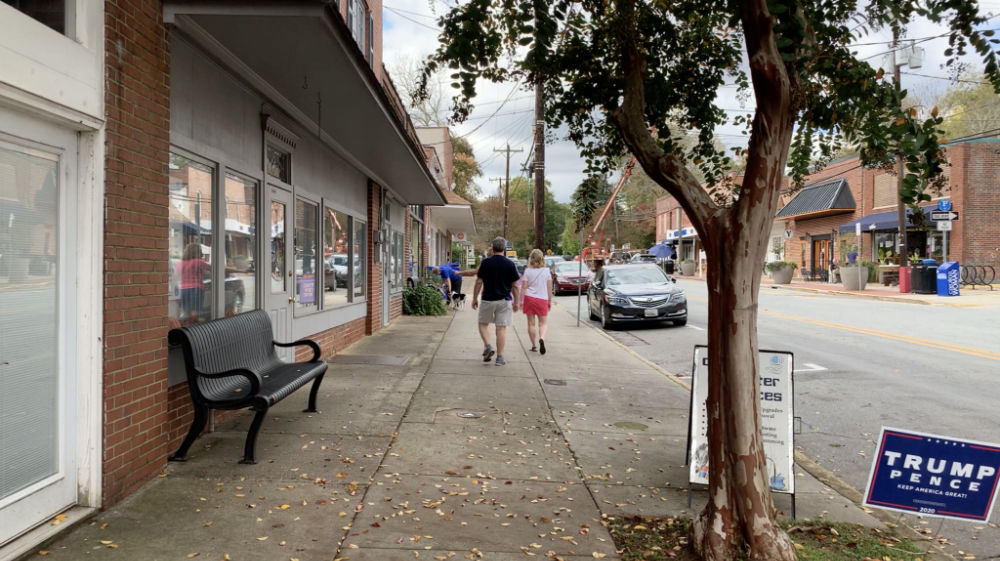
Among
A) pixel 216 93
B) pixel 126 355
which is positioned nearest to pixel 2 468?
pixel 126 355

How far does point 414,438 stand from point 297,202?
13.0 ft

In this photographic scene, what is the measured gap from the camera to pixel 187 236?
207 inches

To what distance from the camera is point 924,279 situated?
23.4 metres

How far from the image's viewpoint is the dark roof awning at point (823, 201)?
1367 inches

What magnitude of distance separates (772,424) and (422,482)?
2.37 m

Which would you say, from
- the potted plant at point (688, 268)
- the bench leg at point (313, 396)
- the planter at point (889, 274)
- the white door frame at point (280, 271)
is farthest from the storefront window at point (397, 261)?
the potted plant at point (688, 268)

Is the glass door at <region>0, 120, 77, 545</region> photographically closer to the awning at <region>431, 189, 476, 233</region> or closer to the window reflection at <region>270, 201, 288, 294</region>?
the window reflection at <region>270, 201, 288, 294</region>

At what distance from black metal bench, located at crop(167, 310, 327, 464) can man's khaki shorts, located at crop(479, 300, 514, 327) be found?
3623 millimetres

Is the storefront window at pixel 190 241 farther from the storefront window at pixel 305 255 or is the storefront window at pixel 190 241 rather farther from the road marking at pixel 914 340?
the road marking at pixel 914 340

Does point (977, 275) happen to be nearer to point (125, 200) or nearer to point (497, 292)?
point (497, 292)

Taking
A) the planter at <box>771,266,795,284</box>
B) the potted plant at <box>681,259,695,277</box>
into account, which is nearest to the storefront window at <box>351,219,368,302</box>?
the planter at <box>771,266,795,284</box>

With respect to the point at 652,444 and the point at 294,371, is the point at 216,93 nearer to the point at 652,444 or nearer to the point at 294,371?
the point at 294,371

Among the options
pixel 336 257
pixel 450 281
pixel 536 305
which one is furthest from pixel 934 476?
pixel 450 281

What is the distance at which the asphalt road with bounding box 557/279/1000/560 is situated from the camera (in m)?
5.82
